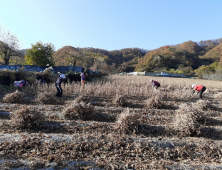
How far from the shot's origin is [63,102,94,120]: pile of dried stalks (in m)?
5.13

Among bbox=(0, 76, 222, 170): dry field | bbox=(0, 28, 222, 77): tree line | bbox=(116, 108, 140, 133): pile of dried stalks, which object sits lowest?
bbox=(0, 76, 222, 170): dry field

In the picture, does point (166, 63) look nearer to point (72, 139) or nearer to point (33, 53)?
point (33, 53)

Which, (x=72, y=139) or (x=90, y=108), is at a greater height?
(x=90, y=108)

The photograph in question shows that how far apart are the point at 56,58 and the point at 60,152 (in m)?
35.3

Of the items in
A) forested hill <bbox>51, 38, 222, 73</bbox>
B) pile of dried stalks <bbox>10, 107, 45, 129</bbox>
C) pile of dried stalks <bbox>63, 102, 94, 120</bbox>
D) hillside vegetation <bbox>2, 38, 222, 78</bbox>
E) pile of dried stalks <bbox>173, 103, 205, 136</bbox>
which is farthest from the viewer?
forested hill <bbox>51, 38, 222, 73</bbox>

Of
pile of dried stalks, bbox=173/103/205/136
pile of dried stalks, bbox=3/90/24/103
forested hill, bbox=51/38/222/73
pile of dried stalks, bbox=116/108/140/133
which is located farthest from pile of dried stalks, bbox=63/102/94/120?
forested hill, bbox=51/38/222/73

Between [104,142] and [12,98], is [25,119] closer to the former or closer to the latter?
[104,142]

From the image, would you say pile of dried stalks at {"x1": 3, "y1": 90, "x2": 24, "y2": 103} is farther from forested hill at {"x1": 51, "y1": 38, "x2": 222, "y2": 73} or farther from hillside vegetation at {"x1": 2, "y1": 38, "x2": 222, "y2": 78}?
forested hill at {"x1": 51, "y1": 38, "x2": 222, "y2": 73}

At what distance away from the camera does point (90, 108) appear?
5.30m

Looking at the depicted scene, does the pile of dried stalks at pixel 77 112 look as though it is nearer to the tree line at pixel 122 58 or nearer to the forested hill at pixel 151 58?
the tree line at pixel 122 58

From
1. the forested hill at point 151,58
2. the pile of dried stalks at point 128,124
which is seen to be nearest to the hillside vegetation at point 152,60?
the forested hill at point 151,58

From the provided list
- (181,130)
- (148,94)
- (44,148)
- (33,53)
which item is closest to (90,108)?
(44,148)

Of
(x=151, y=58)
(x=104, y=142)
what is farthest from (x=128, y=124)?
(x=151, y=58)

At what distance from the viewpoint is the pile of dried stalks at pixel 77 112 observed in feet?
16.8
